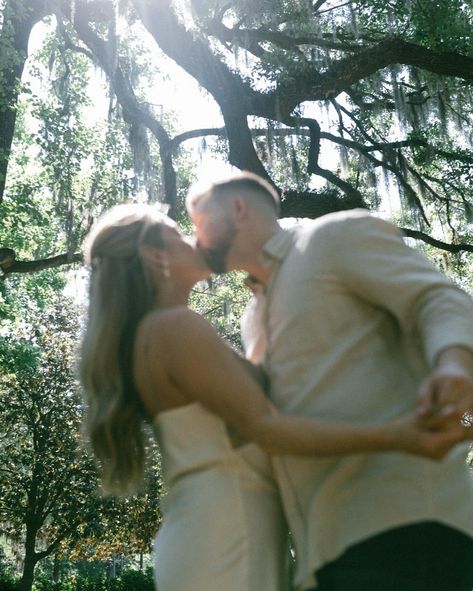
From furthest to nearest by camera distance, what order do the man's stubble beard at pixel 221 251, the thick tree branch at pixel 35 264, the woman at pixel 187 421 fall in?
the thick tree branch at pixel 35 264
the man's stubble beard at pixel 221 251
the woman at pixel 187 421

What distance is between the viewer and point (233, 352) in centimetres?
203

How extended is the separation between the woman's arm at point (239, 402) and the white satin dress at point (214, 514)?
0.10m

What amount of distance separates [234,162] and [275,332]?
719 cm

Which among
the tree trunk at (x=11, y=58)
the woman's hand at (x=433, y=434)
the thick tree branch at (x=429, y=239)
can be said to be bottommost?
the woman's hand at (x=433, y=434)

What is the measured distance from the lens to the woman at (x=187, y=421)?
1.90 m

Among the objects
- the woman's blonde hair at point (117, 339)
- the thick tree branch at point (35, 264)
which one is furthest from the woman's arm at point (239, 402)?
the thick tree branch at point (35, 264)

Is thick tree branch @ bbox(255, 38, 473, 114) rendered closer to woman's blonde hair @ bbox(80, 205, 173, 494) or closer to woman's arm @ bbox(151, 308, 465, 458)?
woman's blonde hair @ bbox(80, 205, 173, 494)

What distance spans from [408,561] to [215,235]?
98 cm

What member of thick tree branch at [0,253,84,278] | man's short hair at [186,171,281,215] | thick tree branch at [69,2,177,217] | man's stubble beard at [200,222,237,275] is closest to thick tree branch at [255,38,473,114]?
thick tree branch at [69,2,177,217]

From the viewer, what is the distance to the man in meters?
1.75

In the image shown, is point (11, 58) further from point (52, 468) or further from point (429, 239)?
point (52, 468)

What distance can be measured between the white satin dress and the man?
95mm

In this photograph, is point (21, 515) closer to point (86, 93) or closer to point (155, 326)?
point (86, 93)

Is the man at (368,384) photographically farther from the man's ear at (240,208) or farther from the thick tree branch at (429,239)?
the thick tree branch at (429,239)
